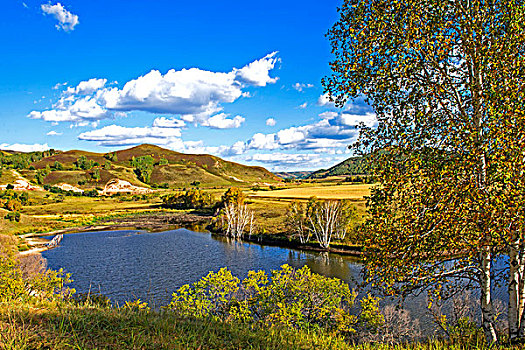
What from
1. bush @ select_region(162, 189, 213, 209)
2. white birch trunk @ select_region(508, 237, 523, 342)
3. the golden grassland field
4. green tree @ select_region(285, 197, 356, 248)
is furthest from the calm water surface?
bush @ select_region(162, 189, 213, 209)

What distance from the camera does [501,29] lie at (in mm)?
8688

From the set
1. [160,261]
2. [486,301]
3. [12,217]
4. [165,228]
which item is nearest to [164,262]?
[160,261]

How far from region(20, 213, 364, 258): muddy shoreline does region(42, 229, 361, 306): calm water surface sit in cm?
360

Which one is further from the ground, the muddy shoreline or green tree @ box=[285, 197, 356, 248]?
green tree @ box=[285, 197, 356, 248]

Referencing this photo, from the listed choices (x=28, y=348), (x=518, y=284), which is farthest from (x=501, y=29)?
(x=28, y=348)

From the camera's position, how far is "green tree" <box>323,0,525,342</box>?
311 inches

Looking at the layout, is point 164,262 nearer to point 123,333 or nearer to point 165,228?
point 165,228

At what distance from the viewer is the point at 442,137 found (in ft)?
28.5

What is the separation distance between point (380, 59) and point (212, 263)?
5359 cm

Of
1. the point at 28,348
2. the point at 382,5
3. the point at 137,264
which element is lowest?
the point at 137,264

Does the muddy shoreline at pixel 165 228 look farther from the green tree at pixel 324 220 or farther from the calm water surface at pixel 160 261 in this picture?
the calm water surface at pixel 160 261

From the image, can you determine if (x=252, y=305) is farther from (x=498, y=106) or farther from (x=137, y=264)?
(x=137, y=264)

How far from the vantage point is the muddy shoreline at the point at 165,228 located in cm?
6738

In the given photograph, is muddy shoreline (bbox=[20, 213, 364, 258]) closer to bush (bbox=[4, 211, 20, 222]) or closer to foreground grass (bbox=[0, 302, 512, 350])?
bush (bbox=[4, 211, 20, 222])
